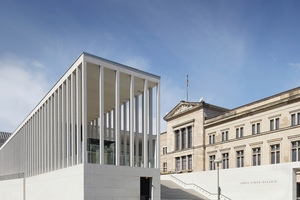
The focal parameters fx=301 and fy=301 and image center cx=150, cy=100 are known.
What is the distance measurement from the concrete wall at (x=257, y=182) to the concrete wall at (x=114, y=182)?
515 inches

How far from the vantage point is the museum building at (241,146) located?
3052 cm

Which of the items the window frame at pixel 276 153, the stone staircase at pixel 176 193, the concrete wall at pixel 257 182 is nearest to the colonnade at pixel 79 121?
the stone staircase at pixel 176 193

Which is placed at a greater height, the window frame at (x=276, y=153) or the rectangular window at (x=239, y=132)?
the rectangular window at (x=239, y=132)

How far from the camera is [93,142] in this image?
22.7 m

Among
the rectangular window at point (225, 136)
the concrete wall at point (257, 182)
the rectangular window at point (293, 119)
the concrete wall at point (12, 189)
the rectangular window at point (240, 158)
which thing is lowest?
the concrete wall at point (12, 189)

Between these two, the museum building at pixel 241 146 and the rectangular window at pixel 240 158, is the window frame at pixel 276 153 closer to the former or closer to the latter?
the museum building at pixel 241 146

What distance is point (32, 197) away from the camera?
102 ft

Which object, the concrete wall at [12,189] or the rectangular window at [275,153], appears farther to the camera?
the concrete wall at [12,189]

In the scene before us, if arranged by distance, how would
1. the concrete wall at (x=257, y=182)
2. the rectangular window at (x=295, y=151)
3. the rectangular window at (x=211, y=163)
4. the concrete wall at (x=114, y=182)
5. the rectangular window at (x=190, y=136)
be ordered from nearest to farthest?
1. the concrete wall at (x=114, y=182)
2. the concrete wall at (x=257, y=182)
3. the rectangular window at (x=295, y=151)
4. the rectangular window at (x=211, y=163)
5. the rectangular window at (x=190, y=136)

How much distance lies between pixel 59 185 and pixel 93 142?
463 cm

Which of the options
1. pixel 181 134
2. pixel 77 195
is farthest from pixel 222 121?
pixel 77 195

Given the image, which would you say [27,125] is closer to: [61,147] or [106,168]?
[61,147]

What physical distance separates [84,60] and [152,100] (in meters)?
7.19

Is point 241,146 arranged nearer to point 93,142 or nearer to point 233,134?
point 233,134
